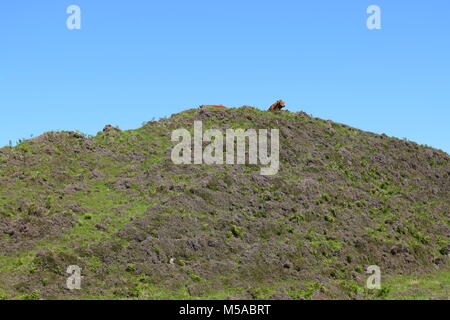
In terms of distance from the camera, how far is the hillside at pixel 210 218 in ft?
91.3

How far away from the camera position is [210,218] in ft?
112

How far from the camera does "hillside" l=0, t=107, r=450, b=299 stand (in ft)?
91.3

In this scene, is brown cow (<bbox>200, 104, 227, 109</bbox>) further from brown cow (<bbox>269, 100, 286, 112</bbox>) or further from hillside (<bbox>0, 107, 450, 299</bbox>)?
brown cow (<bbox>269, 100, 286, 112</bbox>)

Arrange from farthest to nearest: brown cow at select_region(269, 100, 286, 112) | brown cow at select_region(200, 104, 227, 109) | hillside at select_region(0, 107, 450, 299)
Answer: brown cow at select_region(269, 100, 286, 112), brown cow at select_region(200, 104, 227, 109), hillside at select_region(0, 107, 450, 299)

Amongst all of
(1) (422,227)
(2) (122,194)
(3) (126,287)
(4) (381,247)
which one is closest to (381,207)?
(1) (422,227)

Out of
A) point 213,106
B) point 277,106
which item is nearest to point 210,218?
point 213,106

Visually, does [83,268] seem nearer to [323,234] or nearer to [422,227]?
[323,234]

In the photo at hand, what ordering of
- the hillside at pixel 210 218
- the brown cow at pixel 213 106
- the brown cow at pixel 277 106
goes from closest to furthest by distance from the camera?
the hillside at pixel 210 218
the brown cow at pixel 213 106
the brown cow at pixel 277 106

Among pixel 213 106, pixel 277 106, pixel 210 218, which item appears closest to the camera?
pixel 210 218

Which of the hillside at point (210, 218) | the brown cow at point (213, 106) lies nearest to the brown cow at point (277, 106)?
the hillside at point (210, 218)

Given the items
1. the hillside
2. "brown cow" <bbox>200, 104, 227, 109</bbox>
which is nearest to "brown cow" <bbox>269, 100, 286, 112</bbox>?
the hillside

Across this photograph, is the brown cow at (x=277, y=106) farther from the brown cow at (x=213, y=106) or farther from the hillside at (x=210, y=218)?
the brown cow at (x=213, y=106)

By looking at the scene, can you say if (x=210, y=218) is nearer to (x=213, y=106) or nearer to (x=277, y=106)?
(x=213, y=106)
